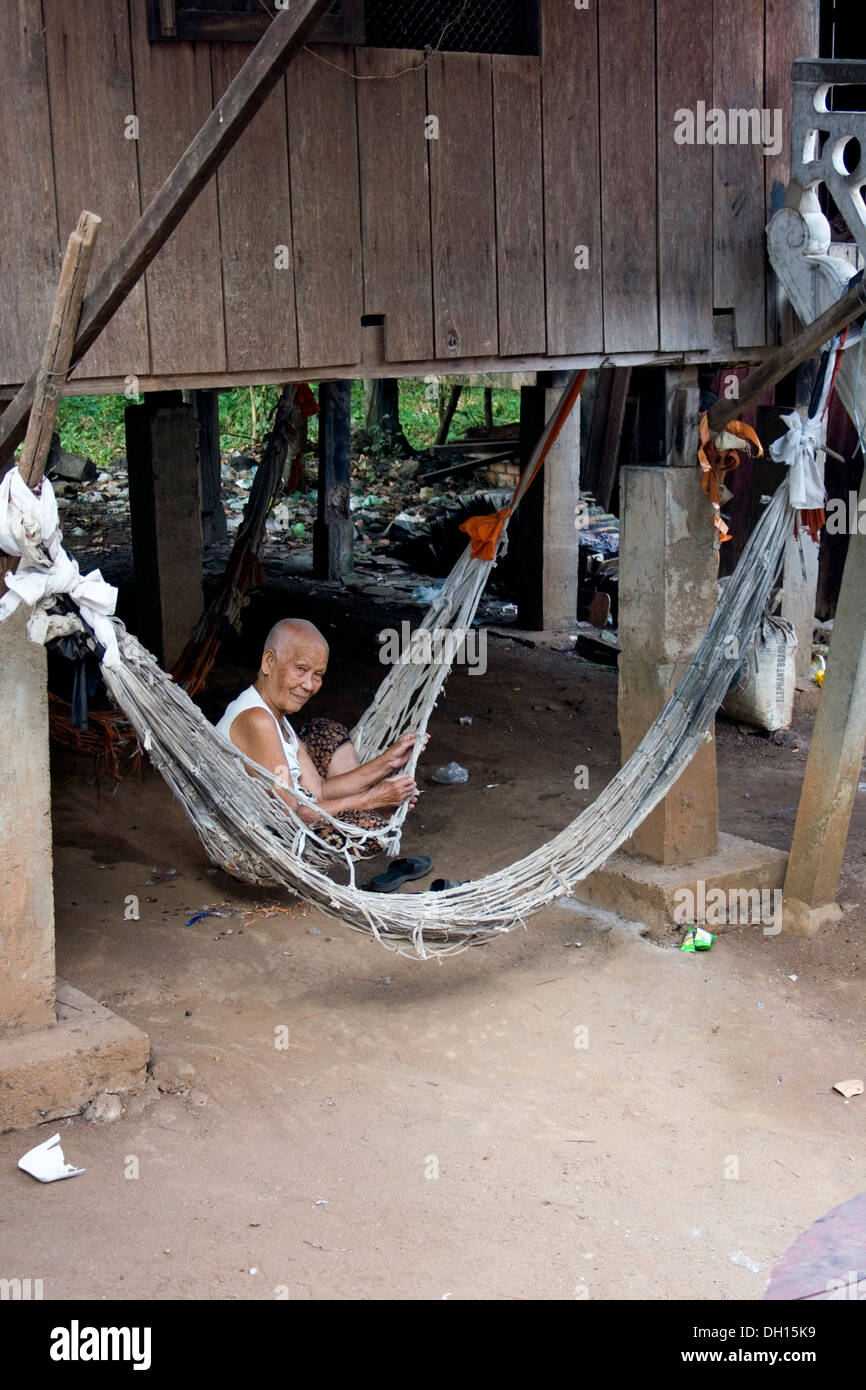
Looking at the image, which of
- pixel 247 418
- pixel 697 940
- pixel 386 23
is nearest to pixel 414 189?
pixel 386 23

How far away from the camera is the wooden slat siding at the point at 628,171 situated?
353cm

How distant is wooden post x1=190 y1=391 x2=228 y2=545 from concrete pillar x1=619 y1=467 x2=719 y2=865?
19.0 feet

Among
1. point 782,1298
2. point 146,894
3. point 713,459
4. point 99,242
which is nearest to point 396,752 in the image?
point 146,894

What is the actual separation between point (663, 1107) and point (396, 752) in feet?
4.01

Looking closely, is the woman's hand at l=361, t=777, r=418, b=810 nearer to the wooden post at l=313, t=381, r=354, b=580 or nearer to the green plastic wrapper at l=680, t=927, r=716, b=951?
the green plastic wrapper at l=680, t=927, r=716, b=951

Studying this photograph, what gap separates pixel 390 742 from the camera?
13.8ft

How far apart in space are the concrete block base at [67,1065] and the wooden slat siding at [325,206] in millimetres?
1610

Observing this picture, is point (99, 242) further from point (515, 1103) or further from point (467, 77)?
point (515, 1103)

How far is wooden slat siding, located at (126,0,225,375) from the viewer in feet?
9.48

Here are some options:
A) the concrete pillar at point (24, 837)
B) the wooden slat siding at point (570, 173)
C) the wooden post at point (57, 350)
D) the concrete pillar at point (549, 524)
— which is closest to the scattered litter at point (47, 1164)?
the concrete pillar at point (24, 837)

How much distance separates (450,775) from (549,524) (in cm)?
246

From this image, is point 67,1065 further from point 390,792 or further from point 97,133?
point 97,133

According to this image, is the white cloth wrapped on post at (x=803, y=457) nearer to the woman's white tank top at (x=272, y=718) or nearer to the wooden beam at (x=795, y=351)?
the wooden beam at (x=795, y=351)

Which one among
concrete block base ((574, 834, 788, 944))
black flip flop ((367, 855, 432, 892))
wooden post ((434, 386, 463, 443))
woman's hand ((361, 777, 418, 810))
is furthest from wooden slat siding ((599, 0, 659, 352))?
wooden post ((434, 386, 463, 443))
